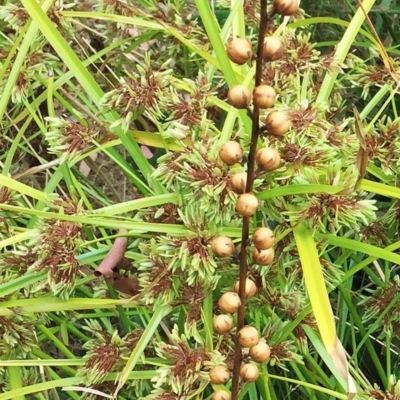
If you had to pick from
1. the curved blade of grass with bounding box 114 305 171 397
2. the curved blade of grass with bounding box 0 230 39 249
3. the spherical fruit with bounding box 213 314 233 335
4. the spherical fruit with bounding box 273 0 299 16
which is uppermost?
the spherical fruit with bounding box 273 0 299 16

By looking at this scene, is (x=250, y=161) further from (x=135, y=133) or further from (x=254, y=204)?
(x=135, y=133)

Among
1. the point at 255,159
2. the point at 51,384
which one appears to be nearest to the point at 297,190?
the point at 255,159

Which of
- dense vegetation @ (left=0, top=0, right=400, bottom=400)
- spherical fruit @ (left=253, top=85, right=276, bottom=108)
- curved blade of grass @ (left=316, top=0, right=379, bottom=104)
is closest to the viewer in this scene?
spherical fruit @ (left=253, top=85, right=276, bottom=108)

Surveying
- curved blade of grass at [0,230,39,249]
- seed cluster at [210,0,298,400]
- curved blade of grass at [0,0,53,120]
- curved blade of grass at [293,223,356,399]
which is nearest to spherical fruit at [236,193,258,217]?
seed cluster at [210,0,298,400]

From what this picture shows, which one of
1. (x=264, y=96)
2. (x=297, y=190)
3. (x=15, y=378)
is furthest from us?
(x=15, y=378)

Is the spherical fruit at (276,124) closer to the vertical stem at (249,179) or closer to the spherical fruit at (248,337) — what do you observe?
the vertical stem at (249,179)

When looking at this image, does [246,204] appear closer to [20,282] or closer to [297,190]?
[297,190]

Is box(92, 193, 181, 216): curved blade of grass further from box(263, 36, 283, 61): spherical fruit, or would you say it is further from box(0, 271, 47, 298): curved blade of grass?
box(263, 36, 283, 61): spherical fruit
